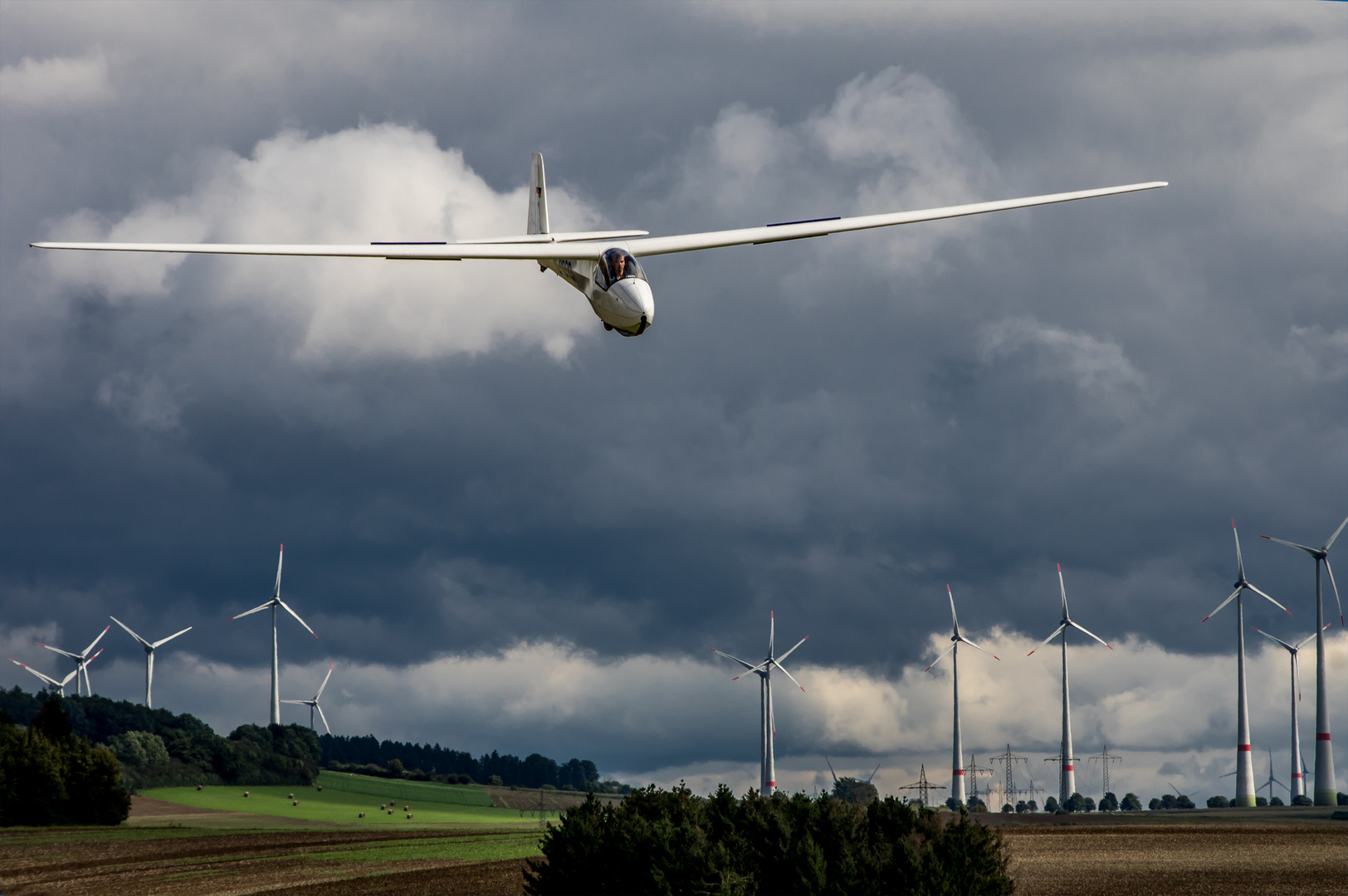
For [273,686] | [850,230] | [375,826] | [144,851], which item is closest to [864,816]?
[850,230]

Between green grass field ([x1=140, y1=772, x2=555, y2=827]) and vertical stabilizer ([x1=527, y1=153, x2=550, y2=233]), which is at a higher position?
vertical stabilizer ([x1=527, y1=153, x2=550, y2=233])

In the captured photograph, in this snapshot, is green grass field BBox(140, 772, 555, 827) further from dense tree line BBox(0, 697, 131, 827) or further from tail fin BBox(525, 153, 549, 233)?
tail fin BBox(525, 153, 549, 233)

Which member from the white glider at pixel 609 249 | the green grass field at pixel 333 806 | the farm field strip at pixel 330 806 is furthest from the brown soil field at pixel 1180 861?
the farm field strip at pixel 330 806

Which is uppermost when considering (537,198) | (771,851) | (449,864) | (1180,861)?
(537,198)

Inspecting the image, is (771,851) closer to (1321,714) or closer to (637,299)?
(637,299)

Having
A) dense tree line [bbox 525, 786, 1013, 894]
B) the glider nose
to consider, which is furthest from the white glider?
dense tree line [bbox 525, 786, 1013, 894]

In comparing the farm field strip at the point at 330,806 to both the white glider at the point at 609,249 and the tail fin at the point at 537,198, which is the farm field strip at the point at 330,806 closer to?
the tail fin at the point at 537,198

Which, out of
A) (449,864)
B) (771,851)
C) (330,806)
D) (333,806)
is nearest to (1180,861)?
(771,851)

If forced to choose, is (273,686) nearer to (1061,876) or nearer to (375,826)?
(375,826)
